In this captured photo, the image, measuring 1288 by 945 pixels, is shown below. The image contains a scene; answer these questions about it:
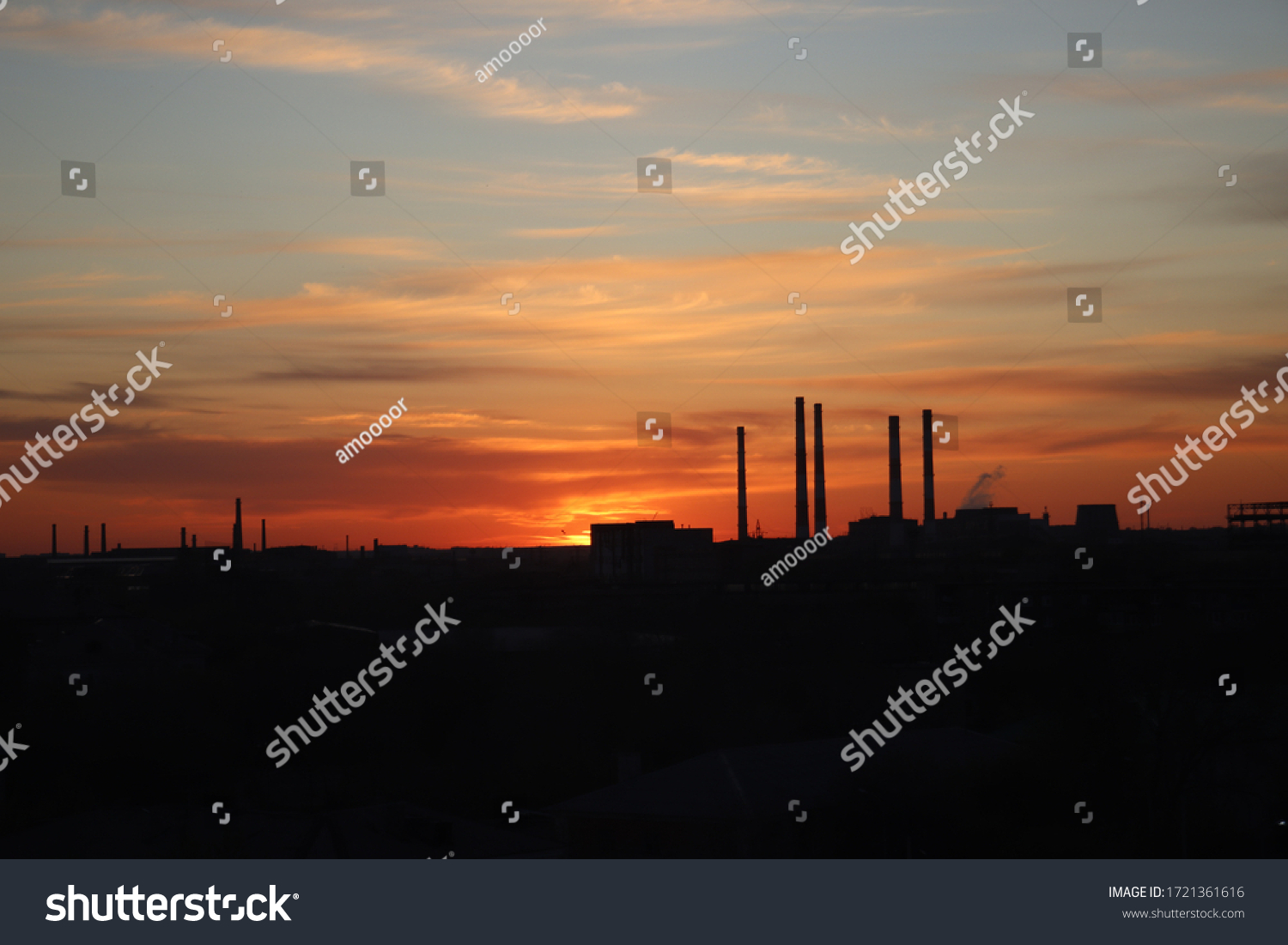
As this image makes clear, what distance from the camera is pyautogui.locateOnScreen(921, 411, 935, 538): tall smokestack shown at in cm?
6656

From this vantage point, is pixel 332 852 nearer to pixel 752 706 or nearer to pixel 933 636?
pixel 752 706

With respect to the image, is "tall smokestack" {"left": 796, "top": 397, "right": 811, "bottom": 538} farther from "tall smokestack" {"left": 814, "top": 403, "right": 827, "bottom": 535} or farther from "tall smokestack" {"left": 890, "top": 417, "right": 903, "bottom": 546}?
"tall smokestack" {"left": 890, "top": 417, "right": 903, "bottom": 546}

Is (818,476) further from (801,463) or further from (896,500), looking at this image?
(896,500)

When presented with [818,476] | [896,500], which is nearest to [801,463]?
[818,476]

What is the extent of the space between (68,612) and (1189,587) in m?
40.5

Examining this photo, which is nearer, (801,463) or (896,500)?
(801,463)

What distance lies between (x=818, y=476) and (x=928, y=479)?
8.33m

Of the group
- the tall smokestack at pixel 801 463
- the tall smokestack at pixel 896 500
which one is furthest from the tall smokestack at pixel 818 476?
the tall smokestack at pixel 896 500

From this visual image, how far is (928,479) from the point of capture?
6781 cm

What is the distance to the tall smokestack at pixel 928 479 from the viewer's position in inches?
2621

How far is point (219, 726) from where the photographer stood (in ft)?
96.5
